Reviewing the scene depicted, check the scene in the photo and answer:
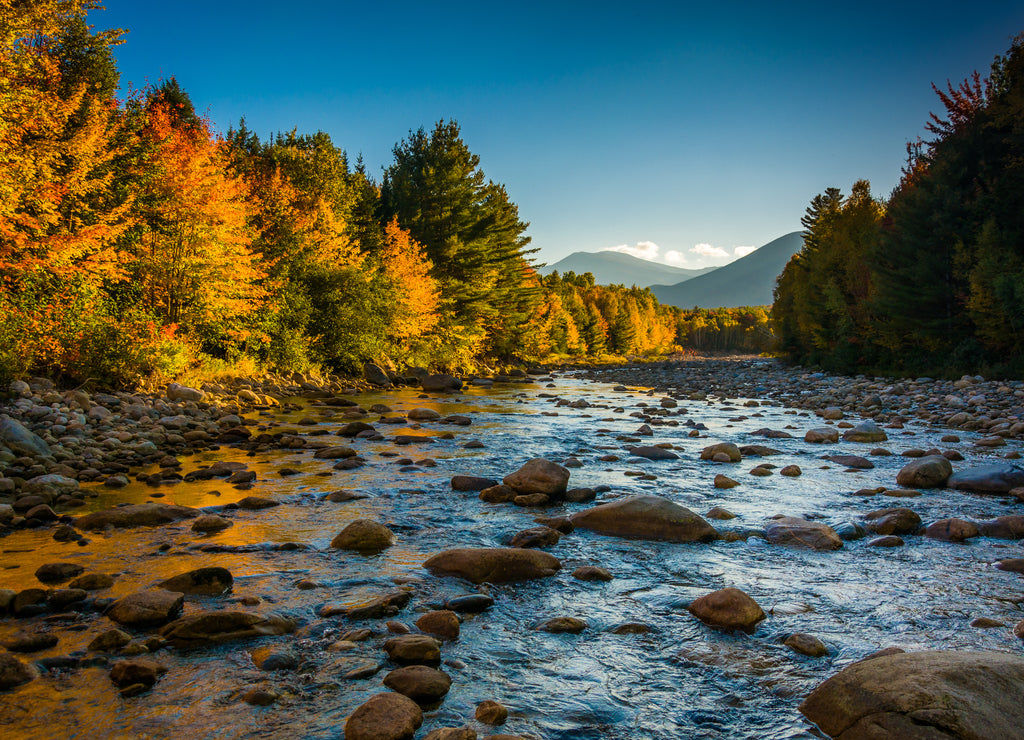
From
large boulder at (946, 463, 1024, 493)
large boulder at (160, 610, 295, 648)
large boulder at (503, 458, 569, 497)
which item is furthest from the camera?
large boulder at (503, 458, 569, 497)

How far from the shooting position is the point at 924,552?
19.3ft

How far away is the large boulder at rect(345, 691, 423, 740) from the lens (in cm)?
292

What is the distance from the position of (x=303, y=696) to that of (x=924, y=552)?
6.18 m

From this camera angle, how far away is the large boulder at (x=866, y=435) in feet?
41.5

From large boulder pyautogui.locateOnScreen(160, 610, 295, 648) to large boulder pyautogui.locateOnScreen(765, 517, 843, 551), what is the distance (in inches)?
204

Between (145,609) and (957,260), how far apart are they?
30.8m

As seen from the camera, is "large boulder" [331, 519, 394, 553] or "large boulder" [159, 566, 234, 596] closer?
"large boulder" [159, 566, 234, 596]

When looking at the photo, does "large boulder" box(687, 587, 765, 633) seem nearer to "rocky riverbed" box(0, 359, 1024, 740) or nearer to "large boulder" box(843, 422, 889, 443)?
"rocky riverbed" box(0, 359, 1024, 740)

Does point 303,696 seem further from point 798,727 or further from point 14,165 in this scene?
point 14,165

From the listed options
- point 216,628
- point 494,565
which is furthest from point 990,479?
point 216,628

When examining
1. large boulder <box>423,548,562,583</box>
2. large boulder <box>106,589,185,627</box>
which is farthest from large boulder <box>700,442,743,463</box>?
large boulder <box>106,589,185,627</box>

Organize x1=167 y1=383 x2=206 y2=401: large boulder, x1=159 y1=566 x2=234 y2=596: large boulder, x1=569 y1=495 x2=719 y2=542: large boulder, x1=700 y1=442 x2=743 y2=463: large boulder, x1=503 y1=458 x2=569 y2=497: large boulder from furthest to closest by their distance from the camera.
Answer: x1=167 y1=383 x2=206 y2=401: large boulder, x1=700 y1=442 x2=743 y2=463: large boulder, x1=503 y1=458 x2=569 y2=497: large boulder, x1=569 y1=495 x2=719 y2=542: large boulder, x1=159 y1=566 x2=234 y2=596: large boulder

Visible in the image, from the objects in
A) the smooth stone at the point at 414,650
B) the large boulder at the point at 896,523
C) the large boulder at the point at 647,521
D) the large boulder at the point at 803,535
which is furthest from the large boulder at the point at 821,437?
the smooth stone at the point at 414,650

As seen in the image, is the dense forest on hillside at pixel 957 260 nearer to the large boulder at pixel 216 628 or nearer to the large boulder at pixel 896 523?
the large boulder at pixel 896 523
